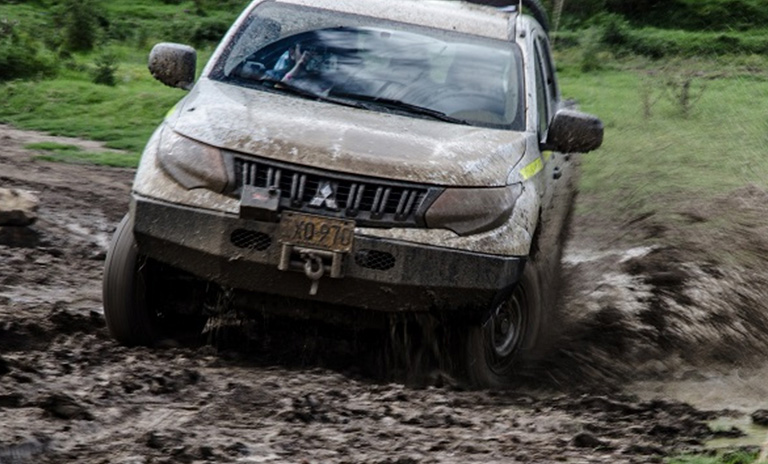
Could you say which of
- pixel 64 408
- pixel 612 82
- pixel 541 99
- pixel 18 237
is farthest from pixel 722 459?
pixel 612 82

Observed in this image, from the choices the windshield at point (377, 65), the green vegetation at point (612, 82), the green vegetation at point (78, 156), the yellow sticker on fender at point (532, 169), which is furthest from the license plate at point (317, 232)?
the green vegetation at point (78, 156)

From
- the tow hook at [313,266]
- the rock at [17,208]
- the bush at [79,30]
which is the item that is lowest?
the bush at [79,30]

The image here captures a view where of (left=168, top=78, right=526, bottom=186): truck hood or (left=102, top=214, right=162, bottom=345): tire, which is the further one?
(left=102, top=214, right=162, bottom=345): tire

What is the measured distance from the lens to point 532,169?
657 centimetres

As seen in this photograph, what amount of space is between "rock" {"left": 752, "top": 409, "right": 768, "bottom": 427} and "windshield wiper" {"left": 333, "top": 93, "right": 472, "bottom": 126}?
190 centimetres

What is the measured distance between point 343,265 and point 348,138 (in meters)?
0.61

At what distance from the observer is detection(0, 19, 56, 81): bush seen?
18969mm

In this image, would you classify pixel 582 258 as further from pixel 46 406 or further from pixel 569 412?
pixel 46 406

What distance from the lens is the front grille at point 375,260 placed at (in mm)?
5730

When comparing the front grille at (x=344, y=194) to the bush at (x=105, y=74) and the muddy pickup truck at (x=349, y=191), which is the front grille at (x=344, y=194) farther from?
A: the bush at (x=105, y=74)

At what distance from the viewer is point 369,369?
6.42 m

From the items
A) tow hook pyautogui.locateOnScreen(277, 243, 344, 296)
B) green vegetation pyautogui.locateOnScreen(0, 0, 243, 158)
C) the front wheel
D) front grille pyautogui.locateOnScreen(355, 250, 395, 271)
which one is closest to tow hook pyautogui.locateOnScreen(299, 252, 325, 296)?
tow hook pyautogui.locateOnScreen(277, 243, 344, 296)

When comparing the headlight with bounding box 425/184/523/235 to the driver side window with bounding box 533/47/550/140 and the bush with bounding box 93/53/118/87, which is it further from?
the bush with bounding box 93/53/118/87

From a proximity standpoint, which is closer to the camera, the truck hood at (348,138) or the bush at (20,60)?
the truck hood at (348,138)
